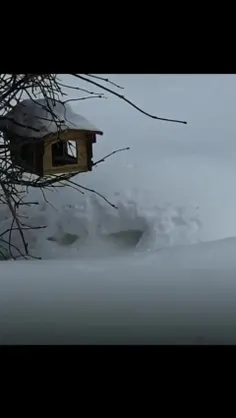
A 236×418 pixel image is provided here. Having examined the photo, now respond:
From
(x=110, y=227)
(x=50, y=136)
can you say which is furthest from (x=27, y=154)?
(x=110, y=227)

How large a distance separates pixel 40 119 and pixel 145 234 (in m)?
0.33

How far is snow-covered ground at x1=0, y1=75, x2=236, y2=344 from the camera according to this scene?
116cm

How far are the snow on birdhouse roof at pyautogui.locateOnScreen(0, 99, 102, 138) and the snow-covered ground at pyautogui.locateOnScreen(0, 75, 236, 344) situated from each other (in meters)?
0.03

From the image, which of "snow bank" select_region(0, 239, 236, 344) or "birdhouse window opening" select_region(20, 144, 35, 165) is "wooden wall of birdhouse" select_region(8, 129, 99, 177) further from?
"snow bank" select_region(0, 239, 236, 344)

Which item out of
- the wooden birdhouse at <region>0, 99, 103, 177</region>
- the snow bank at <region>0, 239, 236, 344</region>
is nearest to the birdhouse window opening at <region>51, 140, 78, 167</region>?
the wooden birdhouse at <region>0, 99, 103, 177</region>

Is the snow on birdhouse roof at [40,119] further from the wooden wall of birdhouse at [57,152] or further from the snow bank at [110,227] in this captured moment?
Answer: the snow bank at [110,227]

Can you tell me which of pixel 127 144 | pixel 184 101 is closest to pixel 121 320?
pixel 127 144

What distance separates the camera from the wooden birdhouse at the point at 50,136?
3.90 ft

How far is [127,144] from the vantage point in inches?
46.2

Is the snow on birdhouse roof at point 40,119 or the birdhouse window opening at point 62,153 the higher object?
the snow on birdhouse roof at point 40,119

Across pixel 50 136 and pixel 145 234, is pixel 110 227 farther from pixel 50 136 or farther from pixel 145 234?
pixel 50 136

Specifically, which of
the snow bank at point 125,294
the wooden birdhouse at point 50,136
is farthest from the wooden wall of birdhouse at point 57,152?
the snow bank at point 125,294
